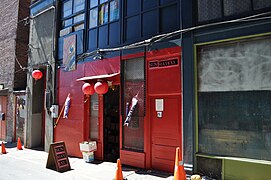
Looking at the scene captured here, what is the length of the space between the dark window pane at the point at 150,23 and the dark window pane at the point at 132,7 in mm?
467

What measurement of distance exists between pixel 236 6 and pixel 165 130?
4.10 metres

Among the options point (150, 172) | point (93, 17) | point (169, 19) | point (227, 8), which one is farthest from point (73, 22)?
point (150, 172)

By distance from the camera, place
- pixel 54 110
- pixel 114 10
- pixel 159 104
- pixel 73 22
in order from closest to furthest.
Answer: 1. pixel 159 104
2. pixel 114 10
3. pixel 73 22
4. pixel 54 110

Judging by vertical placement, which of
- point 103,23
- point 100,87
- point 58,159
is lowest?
point 58,159

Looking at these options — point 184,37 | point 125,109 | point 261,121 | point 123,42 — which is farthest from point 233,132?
point 123,42

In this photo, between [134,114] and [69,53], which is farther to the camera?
[69,53]

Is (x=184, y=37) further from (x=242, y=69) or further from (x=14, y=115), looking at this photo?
(x=14, y=115)

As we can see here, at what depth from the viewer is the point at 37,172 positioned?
785 centimetres

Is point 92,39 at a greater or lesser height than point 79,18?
lesser

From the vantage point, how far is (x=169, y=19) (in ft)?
24.8

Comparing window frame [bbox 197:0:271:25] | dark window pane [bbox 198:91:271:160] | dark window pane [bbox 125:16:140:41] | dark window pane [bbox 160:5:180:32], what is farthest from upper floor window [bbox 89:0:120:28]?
dark window pane [bbox 198:91:271:160]

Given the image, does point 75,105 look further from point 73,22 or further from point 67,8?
point 67,8

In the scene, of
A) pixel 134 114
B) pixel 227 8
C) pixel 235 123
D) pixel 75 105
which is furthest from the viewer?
pixel 75 105

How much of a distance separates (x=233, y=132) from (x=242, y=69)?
5.48 feet
